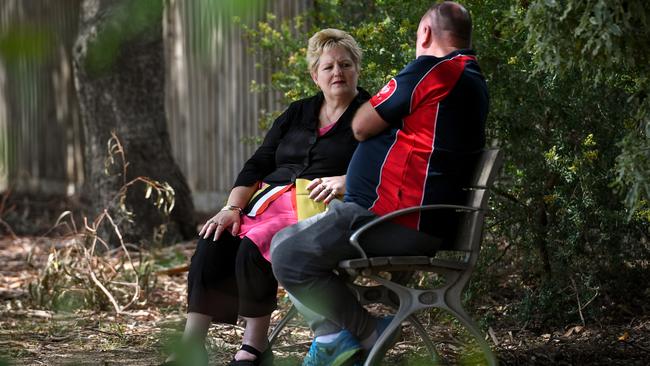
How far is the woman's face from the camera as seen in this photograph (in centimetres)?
391

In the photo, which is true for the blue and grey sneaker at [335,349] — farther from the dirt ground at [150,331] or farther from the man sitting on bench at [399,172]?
the dirt ground at [150,331]

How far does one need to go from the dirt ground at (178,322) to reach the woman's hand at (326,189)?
694 millimetres

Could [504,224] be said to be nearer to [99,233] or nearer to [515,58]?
[515,58]

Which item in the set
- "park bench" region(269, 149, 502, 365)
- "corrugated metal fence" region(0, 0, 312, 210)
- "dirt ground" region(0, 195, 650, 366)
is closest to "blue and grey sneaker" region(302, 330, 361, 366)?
"park bench" region(269, 149, 502, 365)

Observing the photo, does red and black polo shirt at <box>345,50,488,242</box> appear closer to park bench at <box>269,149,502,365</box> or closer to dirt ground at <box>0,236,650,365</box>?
park bench at <box>269,149,502,365</box>

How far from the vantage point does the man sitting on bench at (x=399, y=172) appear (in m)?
3.29

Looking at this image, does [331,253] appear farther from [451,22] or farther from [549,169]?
[549,169]

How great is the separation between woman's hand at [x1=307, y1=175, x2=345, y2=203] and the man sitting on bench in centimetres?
27

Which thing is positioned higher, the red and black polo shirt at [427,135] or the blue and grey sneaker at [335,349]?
the red and black polo shirt at [427,135]

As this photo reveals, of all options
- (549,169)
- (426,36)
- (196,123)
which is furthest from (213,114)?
(426,36)

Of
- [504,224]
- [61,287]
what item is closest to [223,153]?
[61,287]

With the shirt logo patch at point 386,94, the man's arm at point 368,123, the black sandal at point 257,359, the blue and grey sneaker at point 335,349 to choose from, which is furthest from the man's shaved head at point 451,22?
the black sandal at point 257,359

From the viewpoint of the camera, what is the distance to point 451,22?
3.37 meters

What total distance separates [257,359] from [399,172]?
1056 mm
